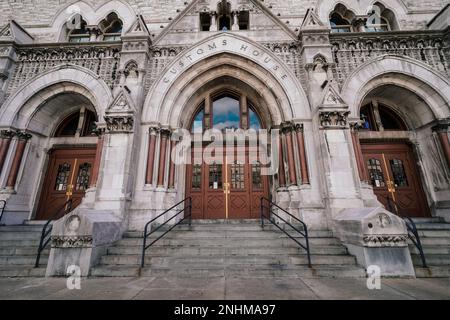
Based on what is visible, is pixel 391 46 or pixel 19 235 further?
pixel 391 46

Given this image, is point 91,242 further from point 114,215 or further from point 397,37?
point 397,37

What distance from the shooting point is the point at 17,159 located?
805cm

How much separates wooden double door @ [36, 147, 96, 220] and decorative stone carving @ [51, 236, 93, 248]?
445 cm

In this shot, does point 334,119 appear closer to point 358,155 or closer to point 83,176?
point 358,155

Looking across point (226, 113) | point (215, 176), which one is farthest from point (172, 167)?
point (226, 113)

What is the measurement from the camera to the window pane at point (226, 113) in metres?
9.06

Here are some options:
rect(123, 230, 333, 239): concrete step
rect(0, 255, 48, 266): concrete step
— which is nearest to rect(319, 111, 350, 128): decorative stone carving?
rect(123, 230, 333, 239): concrete step

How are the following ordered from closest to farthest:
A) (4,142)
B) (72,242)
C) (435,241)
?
(72,242) < (435,241) < (4,142)

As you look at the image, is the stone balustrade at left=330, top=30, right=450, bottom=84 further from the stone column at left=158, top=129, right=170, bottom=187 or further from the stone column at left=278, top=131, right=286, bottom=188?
the stone column at left=158, top=129, right=170, bottom=187

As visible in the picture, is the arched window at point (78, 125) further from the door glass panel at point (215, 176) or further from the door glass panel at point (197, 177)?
the door glass panel at point (215, 176)

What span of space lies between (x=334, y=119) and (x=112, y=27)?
486 inches

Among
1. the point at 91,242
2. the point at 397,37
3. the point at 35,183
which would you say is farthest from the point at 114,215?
the point at 397,37

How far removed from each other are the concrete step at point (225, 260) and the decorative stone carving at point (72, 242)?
569 mm

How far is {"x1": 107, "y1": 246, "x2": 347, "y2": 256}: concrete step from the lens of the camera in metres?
5.06
